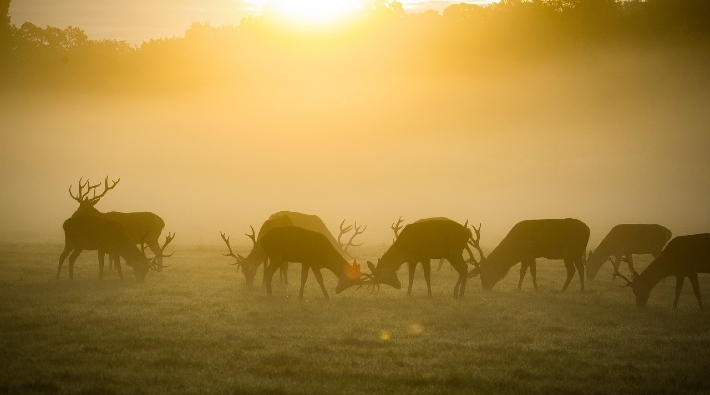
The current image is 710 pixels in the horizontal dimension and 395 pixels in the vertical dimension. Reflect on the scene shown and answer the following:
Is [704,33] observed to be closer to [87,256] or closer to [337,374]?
[87,256]

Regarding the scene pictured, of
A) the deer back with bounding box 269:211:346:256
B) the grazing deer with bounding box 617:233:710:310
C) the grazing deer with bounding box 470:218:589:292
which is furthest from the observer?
the deer back with bounding box 269:211:346:256

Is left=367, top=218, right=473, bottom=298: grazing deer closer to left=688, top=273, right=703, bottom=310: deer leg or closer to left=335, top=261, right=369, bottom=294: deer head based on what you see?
left=335, top=261, right=369, bottom=294: deer head

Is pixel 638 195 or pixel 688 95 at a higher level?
pixel 688 95

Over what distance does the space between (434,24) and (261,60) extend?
2296 cm

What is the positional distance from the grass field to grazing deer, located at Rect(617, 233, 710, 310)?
20.4 inches

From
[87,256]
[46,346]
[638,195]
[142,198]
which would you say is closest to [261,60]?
[142,198]

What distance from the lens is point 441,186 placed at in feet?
290

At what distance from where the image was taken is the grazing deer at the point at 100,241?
2222 cm

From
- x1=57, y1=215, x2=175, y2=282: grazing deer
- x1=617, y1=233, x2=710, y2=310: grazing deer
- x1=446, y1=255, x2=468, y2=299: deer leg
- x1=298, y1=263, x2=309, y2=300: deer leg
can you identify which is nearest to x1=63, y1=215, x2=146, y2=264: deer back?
x1=57, y1=215, x2=175, y2=282: grazing deer

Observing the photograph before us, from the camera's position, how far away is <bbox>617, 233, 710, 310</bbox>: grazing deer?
18469mm

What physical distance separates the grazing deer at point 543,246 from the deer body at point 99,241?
377 inches

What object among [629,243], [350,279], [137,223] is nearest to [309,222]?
[137,223]

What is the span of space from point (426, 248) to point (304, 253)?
10.4 feet

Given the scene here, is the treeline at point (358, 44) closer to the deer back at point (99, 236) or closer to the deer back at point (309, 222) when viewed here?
the deer back at point (309, 222)
